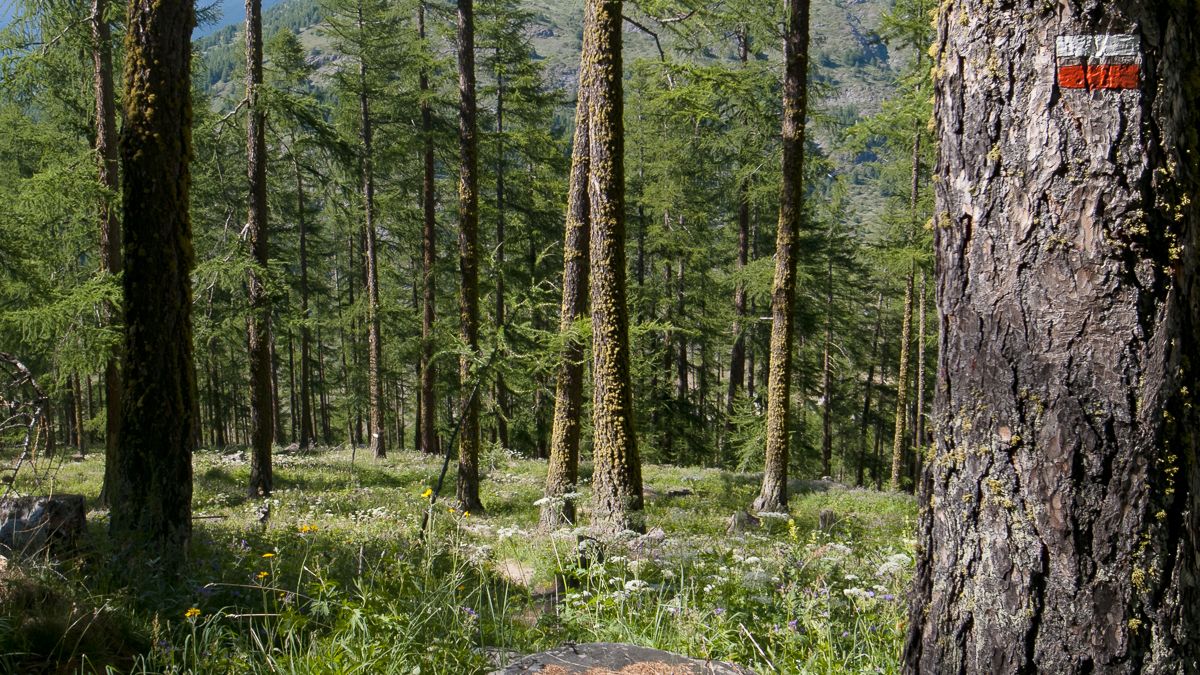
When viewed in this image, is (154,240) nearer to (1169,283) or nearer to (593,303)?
(593,303)

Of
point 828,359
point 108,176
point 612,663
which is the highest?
point 108,176

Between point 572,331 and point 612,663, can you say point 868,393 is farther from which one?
point 612,663

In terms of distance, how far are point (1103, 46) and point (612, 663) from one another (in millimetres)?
2686

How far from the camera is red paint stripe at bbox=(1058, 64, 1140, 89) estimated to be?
2055 mm

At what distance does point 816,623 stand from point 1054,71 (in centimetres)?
252

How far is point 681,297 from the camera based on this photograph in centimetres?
2794

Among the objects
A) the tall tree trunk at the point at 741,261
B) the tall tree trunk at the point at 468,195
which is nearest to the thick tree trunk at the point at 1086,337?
the tall tree trunk at the point at 468,195

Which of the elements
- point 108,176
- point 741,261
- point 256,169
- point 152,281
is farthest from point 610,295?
point 741,261

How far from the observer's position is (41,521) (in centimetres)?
550

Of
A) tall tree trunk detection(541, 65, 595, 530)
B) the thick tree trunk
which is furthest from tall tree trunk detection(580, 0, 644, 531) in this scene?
the thick tree trunk

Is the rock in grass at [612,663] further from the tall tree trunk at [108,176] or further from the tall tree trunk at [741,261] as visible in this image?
the tall tree trunk at [741,261]

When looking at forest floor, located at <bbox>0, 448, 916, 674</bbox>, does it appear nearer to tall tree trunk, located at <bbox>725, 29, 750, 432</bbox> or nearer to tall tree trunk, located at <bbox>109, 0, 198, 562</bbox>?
tall tree trunk, located at <bbox>109, 0, 198, 562</bbox>

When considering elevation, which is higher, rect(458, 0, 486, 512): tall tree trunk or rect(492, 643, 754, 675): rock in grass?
rect(458, 0, 486, 512): tall tree trunk

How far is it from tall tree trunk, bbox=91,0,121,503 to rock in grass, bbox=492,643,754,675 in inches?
484
